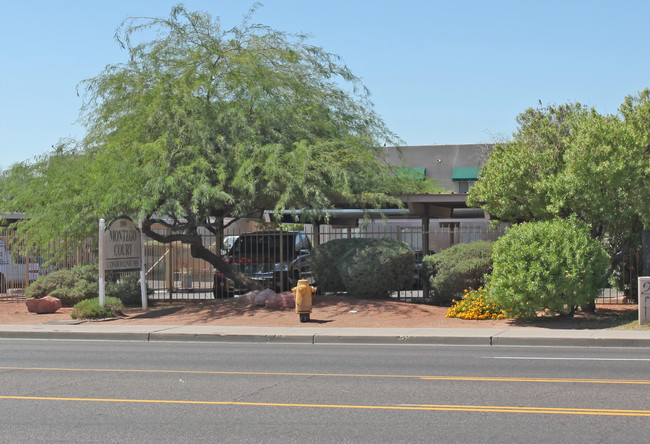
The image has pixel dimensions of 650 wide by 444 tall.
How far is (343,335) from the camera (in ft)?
54.1

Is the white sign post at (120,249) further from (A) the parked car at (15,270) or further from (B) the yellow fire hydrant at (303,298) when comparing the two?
(A) the parked car at (15,270)

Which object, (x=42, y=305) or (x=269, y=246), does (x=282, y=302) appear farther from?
(x=42, y=305)

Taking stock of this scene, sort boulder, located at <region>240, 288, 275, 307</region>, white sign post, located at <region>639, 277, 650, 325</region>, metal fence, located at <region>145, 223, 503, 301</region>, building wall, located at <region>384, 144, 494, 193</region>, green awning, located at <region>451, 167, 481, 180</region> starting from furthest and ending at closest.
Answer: building wall, located at <region>384, 144, 494, 193</region> → green awning, located at <region>451, 167, 481, 180</region> → metal fence, located at <region>145, 223, 503, 301</region> → boulder, located at <region>240, 288, 275, 307</region> → white sign post, located at <region>639, 277, 650, 325</region>

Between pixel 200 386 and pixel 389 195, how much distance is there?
1450cm

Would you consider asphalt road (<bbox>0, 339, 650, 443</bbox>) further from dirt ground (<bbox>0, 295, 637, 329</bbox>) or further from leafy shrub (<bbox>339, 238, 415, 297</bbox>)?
leafy shrub (<bbox>339, 238, 415, 297</bbox>)

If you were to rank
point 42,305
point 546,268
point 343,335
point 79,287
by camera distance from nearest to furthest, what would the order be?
point 343,335 → point 546,268 → point 42,305 → point 79,287

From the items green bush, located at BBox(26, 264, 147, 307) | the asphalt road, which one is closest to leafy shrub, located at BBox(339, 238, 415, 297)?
green bush, located at BBox(26, 264, 147, 307)

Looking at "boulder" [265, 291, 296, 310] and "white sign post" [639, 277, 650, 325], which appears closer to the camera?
"white sign post" [639, 277, 650, 325]

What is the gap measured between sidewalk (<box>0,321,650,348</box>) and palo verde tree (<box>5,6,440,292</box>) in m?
3.72

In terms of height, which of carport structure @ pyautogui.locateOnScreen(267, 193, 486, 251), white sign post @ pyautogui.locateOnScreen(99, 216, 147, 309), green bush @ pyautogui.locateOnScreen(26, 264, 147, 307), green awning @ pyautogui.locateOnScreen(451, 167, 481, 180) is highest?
green awning @ pyautogui.locateOnScreen(451, 167, 481, 180)

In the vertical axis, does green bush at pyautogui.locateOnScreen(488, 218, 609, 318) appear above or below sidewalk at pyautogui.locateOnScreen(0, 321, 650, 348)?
above

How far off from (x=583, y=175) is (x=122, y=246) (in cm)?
1187

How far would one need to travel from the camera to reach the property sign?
21.0 metres

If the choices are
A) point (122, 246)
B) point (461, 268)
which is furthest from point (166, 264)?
point (461, 268)
